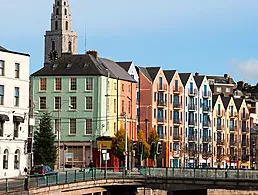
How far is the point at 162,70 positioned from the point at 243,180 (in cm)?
5988

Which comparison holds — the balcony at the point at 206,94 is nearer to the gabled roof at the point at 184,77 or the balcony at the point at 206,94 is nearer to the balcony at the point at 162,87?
the gabled roof at the point at 184,77

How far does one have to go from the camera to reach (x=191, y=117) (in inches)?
5753

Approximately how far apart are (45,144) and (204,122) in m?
50.3

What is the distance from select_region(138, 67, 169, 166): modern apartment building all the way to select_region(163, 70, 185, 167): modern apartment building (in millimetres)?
1472

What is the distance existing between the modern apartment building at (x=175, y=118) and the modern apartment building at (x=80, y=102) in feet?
65.0

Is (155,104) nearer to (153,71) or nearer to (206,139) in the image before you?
(153,71)

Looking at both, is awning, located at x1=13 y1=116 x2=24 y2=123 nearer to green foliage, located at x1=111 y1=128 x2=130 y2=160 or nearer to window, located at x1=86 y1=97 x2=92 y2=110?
green foliage, located at x1=111 y1=128 x2=130 y2=160

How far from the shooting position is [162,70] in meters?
138

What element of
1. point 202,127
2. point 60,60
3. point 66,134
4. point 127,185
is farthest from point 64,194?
point 202,127

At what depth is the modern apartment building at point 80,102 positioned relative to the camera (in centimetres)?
11706

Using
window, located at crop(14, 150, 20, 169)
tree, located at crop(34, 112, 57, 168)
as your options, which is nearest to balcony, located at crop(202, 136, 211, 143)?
tree, located at crop(34, 112, 57, 168)

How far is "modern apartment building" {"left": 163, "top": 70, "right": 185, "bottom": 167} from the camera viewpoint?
139625 millimetres

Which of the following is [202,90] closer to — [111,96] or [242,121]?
[242,121]

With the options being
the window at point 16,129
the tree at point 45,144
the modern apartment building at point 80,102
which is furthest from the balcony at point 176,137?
the window at point 16,129
